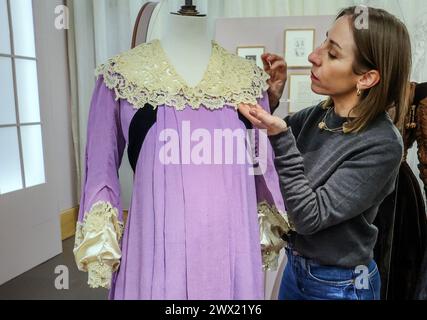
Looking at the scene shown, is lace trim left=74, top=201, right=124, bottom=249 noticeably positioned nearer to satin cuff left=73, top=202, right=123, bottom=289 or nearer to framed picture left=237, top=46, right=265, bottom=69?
satin cuff left=73, top=202, right=123, bottom=289

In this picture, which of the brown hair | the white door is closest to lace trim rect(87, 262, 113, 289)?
the white door

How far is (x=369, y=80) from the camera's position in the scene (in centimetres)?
54

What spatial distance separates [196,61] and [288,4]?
3.08ft

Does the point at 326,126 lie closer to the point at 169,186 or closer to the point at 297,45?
the point at 169,186

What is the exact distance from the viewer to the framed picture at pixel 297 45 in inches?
40.1

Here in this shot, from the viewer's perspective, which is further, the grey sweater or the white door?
the white door

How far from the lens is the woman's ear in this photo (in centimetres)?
53

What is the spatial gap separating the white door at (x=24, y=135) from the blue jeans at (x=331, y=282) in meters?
0.53

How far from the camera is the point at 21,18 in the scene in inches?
26.6

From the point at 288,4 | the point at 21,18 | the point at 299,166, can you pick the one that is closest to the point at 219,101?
the point at 299,166

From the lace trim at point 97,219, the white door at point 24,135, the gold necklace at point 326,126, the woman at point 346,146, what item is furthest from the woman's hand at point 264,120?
the white door at point 24,135

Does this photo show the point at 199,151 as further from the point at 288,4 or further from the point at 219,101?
the point at 288,4

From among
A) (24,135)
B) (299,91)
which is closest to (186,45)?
(24,135)

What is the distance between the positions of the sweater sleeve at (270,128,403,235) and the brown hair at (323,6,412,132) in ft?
0.18
